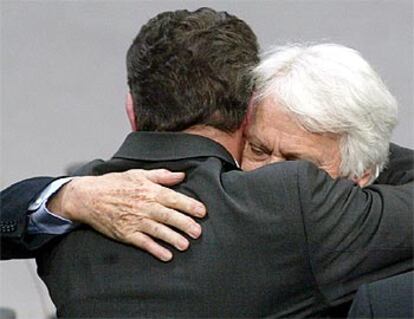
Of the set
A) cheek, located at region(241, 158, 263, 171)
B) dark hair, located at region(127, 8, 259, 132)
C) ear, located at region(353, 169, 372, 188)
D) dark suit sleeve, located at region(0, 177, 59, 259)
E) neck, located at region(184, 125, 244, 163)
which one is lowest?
dark suit sleeve, located at region(0, 177, 59, 259)

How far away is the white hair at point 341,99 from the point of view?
185cm

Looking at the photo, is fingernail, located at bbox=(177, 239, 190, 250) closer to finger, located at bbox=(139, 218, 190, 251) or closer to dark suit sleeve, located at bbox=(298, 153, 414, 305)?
finger, located at bbox=(139, 218, 190, 251)

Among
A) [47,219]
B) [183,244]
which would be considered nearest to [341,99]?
[183,244]

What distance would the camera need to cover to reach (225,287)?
5.46ft

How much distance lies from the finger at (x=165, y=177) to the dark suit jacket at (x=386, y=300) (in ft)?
Result: 1.11

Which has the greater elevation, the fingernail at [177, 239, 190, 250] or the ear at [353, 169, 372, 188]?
the ear at [353, 169, 372, 188]

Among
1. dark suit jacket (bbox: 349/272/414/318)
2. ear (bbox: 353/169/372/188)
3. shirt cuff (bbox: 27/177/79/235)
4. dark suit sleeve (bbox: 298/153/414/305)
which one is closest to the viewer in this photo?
dark suit jacket (bbox: 349/272/414/318)

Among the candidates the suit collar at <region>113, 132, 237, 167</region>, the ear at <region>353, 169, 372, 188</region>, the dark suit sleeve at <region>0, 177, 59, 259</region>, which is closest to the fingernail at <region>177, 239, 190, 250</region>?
the suit collar at <region>113, 132, 237, 167</region>

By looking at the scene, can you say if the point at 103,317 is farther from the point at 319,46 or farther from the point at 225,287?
the point at 319,46

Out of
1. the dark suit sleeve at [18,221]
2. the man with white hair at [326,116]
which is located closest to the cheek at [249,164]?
the man with white hair at [326,116]

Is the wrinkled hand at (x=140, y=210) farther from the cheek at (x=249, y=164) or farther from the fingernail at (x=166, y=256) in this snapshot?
the cheek at (x=249, y=164)

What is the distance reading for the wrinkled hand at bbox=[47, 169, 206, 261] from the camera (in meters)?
1.69

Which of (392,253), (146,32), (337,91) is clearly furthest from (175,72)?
(392,253)

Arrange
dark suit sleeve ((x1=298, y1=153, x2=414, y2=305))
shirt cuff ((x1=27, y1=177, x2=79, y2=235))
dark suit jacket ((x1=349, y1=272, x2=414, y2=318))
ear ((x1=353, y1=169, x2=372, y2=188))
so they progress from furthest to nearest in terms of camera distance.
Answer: ear ((x1=353, y1=169, x2=372, y2=188)) < shirt cuff ((x1=27, y1=177, x2=79, y2=235)) < dark suit sleeve ((x1=298, y1=153, x2=414, y2=305)) < dark suit jacket ((x1=349, y1=272, x2=414, y2=318))
